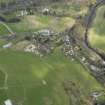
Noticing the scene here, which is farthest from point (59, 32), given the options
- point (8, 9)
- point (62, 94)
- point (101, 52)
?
point (62, 94)

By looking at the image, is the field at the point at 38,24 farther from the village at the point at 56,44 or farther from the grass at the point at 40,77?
the grass at the point at 40,77

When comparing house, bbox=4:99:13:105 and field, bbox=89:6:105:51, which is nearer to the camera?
house, bbox=4:99:13:105

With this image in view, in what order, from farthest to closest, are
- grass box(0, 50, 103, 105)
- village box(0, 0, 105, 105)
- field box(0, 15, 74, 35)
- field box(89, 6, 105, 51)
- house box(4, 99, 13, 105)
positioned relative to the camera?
field box(0, 15, 74, 35), field box(89, 6, 105, 51), village box(0, 0, 105, 105), grass box(0, 50, 103, 105), house box(4, 99, 13, 105)

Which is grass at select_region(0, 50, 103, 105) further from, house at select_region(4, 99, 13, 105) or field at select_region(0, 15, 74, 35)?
field at select_region(0, 15, 74, 35)

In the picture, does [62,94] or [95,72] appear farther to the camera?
[95,72]

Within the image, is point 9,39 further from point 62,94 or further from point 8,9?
point 62,94

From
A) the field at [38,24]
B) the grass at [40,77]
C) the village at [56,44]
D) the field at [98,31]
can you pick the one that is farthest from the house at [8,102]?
the field at [98,31]

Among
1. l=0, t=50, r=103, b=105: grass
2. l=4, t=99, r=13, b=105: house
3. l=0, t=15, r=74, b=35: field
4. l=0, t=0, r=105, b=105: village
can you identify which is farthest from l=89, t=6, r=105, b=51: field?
l=4, t=99, r=13, b=105: house

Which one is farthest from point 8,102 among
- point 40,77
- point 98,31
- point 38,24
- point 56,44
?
point 98,31
